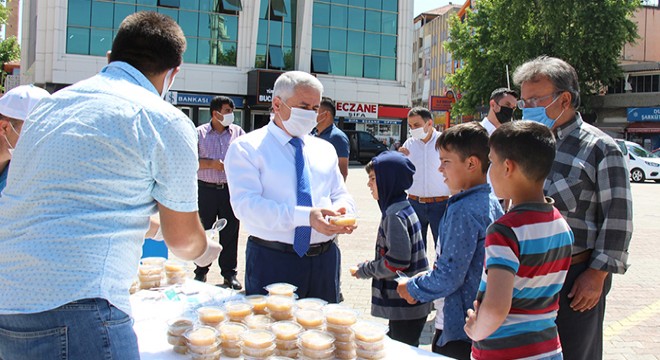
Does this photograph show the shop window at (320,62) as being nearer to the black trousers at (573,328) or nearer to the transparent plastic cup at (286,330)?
the black trousers at (573,328)

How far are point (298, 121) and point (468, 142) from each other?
1.06 metres

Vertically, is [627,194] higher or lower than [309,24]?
lower

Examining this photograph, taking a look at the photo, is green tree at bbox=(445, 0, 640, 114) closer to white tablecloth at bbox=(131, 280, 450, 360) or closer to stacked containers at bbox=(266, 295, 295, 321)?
white tablecloth at bbox=(131, 280, 450, 360)

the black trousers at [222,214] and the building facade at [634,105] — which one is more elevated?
the building facade at [634,105]

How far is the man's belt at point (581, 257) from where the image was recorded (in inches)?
120

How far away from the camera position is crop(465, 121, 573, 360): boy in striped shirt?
226cm

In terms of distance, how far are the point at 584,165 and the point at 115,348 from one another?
99.4 inches

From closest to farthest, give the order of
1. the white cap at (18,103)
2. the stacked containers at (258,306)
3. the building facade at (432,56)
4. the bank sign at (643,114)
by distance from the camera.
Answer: the stacked containers at (258,306) → the white cap at (18,103) → the bank sign at (643,114) → the building facade at (432,56)

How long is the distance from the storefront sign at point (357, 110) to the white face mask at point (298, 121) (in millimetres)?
33686

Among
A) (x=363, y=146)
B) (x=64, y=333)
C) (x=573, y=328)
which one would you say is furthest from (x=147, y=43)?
(x=363, y=146)

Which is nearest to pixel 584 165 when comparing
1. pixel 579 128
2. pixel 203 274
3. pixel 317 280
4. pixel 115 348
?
pixel 579 128

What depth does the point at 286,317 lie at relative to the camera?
2754 millimetres

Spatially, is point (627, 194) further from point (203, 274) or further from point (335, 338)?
point (203, 274)

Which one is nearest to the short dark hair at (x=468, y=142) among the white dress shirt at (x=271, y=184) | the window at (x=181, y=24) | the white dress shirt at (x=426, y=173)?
the white dress shirt at (x=271, y=184)
